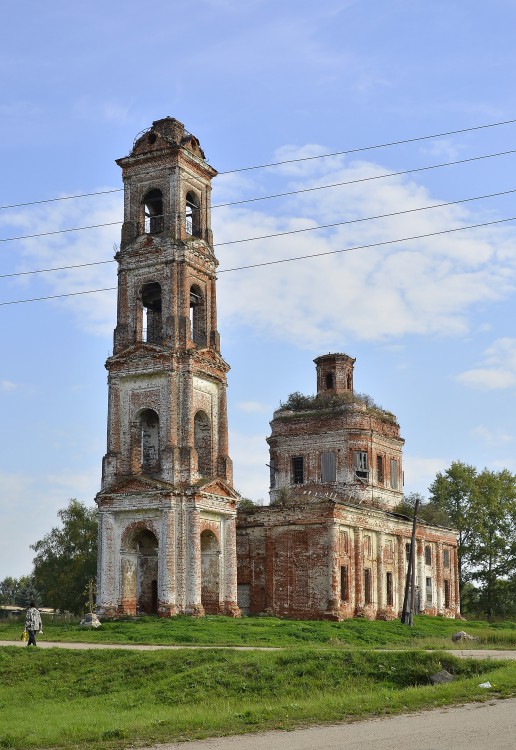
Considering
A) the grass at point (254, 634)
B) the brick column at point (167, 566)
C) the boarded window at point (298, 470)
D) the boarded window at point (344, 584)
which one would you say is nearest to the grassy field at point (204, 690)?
the grass at point (254, 634)

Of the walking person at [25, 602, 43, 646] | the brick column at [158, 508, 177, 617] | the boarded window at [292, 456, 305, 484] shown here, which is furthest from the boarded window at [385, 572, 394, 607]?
the walking person at [25, 602, 43, 646]

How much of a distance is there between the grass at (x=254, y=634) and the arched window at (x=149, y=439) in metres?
7.54

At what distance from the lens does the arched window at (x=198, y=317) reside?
150 feet

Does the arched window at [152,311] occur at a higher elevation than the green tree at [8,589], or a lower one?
higher

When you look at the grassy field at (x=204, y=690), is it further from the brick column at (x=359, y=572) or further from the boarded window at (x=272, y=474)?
the boarded window at (x=272, y=474)

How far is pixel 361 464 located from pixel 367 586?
793 centimetres

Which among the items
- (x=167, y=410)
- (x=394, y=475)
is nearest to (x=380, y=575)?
(x=394, y=475)

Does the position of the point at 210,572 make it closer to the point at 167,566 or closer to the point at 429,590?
the point at 167,566

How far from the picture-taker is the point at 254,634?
35219 mm

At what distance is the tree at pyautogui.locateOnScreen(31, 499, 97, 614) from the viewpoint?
63531 millimetres

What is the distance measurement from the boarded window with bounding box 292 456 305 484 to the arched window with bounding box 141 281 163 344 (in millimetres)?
14407

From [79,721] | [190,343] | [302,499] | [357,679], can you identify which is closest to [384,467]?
[302,499]

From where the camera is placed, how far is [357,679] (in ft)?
71.0

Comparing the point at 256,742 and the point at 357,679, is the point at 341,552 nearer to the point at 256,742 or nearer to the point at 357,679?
the point at 357,679
